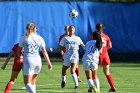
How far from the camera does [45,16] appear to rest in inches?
1641

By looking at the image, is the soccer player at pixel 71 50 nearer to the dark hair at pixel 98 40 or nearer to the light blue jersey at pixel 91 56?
the light blue jersey at pixel 91 56

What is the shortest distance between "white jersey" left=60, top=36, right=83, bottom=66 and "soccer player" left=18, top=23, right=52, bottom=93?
19.7ft

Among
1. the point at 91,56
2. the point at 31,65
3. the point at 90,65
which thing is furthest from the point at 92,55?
the point at 31,65

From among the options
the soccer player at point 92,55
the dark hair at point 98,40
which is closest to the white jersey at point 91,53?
the soccer player at point 92,55

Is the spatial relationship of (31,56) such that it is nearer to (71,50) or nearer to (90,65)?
(90,65)

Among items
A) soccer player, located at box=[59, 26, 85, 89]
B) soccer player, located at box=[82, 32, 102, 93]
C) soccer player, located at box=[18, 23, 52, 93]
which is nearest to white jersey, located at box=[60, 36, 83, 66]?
soccer player, located at box=[59, 26, 85, 89]

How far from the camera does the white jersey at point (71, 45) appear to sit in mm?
20734

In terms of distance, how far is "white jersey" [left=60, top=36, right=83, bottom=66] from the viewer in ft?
68.0

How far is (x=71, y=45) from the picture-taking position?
2086cm

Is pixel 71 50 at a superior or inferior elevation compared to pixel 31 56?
inferior

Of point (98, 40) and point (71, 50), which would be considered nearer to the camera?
point (98, 40)

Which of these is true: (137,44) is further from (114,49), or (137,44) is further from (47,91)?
(47,91)

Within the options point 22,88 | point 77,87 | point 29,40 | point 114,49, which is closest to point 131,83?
point 77,87

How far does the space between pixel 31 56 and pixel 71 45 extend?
6.37 meters
